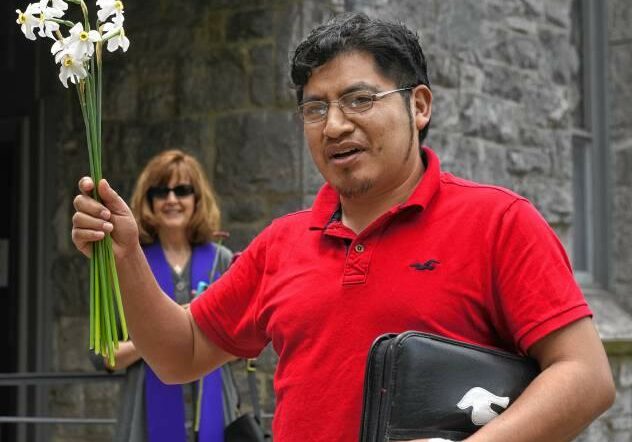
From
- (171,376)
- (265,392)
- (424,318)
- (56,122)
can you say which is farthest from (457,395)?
(56,122)

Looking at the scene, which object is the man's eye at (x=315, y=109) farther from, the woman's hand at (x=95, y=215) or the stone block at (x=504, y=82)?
the stone block at (x=504, y=82)

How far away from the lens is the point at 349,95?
2.30 meters

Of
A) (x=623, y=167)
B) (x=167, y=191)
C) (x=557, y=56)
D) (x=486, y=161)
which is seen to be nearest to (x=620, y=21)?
(x=623, y=167)

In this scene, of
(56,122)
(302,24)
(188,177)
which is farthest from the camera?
(56,122)

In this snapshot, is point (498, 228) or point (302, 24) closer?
point (498, 228)

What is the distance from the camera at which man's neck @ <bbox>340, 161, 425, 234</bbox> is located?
7.68 feet

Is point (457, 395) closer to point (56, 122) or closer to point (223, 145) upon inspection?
point (223, 145)

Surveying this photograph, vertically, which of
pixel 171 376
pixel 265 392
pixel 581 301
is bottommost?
pixel 265 392

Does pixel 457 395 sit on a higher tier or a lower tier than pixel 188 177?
lower

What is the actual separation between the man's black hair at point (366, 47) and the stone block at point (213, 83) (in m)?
3.74

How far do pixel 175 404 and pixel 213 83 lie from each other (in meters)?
1.89

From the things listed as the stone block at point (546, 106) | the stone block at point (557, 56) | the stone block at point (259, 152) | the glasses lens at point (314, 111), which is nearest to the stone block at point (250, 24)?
the stone block at point (259, 152)

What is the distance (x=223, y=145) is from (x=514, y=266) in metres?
4.18

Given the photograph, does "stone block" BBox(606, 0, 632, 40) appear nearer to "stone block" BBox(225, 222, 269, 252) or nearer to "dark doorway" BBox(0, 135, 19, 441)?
"stone block" BBox(225, 222, 269, 252)
